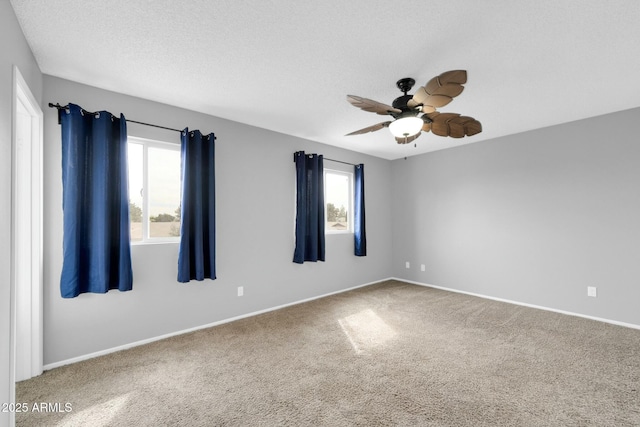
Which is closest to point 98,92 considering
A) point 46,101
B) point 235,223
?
point 46,101

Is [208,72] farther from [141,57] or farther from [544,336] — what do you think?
[544,336]

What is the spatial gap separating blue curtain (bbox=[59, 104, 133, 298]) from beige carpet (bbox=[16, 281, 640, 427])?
0.77 m

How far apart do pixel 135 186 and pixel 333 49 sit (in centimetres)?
237

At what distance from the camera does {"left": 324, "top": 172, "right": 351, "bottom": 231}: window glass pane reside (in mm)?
4949

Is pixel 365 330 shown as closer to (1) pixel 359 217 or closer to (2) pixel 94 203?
(1) pixel 359 217

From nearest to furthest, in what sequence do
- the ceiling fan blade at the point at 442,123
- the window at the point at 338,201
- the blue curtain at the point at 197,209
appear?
the ceiling fan blade at the point at 442,123 < the blue curtain at the point at 197,209 < the window at the point at 338,201

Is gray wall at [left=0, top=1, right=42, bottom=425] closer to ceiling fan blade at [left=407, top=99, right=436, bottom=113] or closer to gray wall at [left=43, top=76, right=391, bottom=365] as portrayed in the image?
gray wall at [left=43, top=76, right=391, bottom=365]

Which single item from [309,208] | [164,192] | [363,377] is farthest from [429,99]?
[164,192]

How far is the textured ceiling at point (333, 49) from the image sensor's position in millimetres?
1762

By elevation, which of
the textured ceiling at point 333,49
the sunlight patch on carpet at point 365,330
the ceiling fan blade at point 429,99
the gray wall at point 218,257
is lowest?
the sunlight patch on carpet at point 365,330

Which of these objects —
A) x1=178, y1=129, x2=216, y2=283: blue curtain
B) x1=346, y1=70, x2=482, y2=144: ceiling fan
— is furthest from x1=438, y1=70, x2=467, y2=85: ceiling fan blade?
x1=178, y1=129, x2=216, y2=283: blue curtain

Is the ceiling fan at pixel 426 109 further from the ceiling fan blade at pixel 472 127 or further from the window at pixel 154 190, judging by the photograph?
the window at pixel 154 190

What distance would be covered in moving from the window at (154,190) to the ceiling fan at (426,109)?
2.22 meters

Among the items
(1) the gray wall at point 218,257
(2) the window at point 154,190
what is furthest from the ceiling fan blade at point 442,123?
(2) the window at point 154,190
